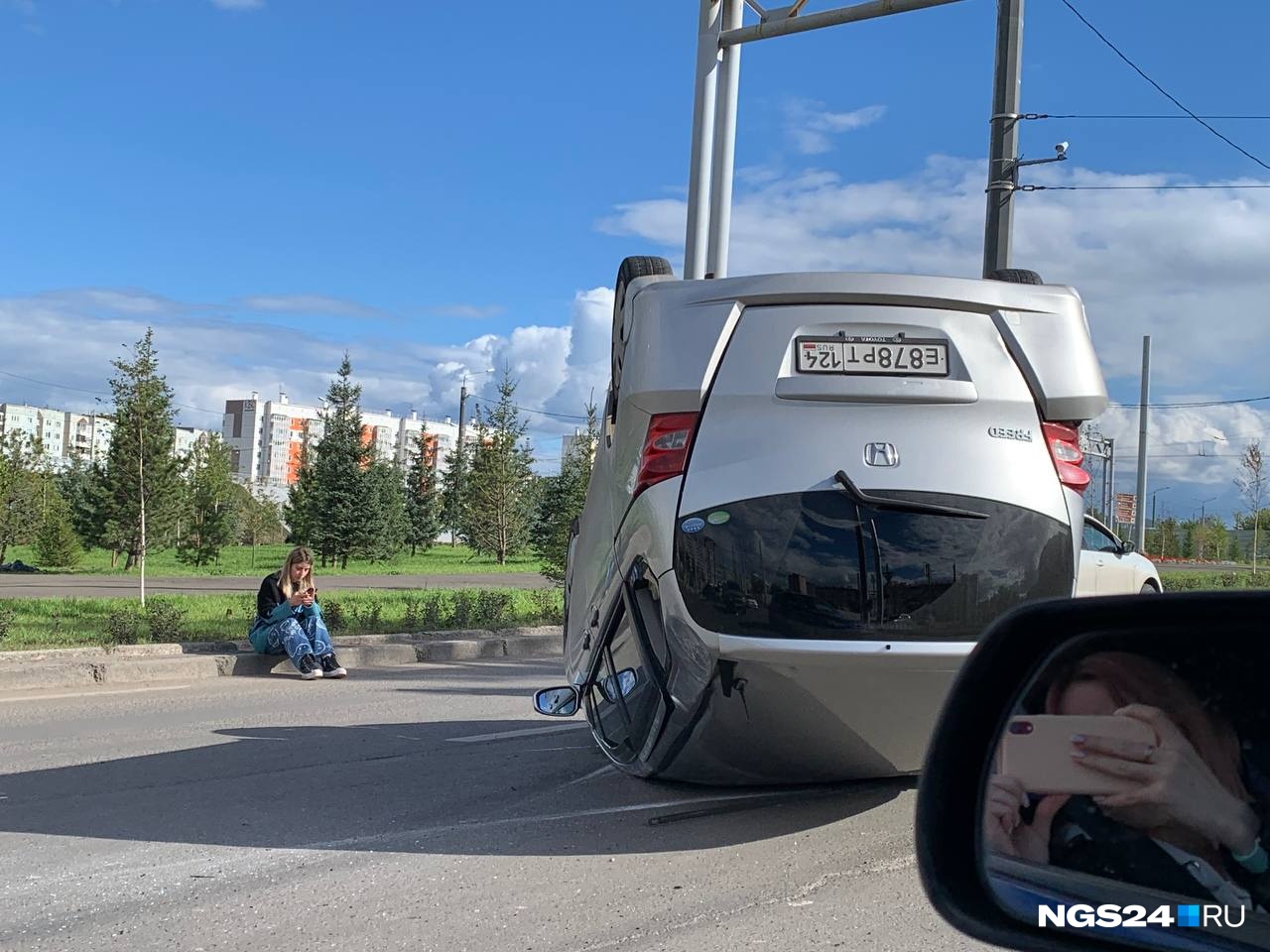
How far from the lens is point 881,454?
13.5ft

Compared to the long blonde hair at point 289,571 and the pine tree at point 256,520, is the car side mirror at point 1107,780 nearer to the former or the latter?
the long blonde hair at point 289,571

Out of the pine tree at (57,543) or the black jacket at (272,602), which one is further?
the pine tree at (57,543)

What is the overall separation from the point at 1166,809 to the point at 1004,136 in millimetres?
12685

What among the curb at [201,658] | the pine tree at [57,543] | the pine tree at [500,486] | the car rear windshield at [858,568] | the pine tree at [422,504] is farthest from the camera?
the pine tree at [422,504]

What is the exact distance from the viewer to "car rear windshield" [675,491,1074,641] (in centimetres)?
403

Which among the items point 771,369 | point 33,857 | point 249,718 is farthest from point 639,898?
point 249,718

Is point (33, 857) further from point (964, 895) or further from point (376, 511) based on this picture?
point (376, 511)

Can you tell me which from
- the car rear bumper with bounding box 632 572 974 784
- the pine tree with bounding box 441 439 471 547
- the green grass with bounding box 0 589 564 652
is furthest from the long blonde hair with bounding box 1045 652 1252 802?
the pine tree with bounding box 441 439 471 547

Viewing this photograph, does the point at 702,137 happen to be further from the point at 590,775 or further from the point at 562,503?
the point at 562,503

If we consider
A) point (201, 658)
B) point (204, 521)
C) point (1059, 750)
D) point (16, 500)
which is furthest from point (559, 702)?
point (16, 500)

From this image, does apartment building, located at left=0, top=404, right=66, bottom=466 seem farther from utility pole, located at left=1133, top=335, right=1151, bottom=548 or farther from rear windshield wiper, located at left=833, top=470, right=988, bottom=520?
rear windshield wiper, located at left=833, top=470, right=988, bottom=520

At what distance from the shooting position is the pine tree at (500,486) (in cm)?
2795

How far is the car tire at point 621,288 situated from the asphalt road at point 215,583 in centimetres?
1876

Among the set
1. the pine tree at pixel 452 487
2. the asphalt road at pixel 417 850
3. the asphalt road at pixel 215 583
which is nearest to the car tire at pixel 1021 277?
the asphalt road at pixel 417 850
